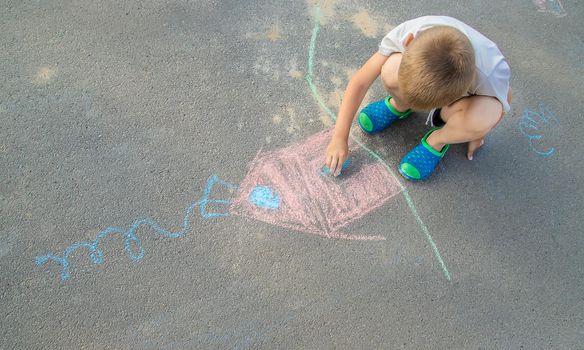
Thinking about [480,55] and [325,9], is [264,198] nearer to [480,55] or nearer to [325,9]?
[480,55]

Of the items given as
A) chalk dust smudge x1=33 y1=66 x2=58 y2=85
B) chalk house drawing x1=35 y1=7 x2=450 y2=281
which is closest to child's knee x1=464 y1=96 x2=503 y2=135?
chalk house drawing x1=35 y1=7 x2=450 y2=281

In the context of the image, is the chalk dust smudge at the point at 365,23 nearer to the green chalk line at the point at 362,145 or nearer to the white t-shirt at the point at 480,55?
the green chalk line at the point at 362,145

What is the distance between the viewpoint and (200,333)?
204 cm

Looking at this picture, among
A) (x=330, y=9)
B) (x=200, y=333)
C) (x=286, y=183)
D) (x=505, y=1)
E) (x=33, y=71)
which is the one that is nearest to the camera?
(x=200, y=333)

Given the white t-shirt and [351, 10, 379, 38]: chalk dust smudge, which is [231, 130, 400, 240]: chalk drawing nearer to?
the white t-shirt

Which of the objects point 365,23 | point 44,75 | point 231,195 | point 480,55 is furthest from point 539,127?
point 44,75

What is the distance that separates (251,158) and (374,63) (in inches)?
32.7

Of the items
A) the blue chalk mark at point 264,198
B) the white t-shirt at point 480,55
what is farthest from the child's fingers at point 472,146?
the blue chalk mark at point 264,198

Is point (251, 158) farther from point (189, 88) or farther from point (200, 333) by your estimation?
point (200, 333)

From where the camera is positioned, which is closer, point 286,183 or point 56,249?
point 56,249

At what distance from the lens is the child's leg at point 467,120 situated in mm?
2148

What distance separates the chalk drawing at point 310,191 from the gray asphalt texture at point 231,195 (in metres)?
0.06

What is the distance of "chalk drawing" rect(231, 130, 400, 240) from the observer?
7.57 feet

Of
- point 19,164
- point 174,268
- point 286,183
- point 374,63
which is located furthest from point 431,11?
point 19,164
